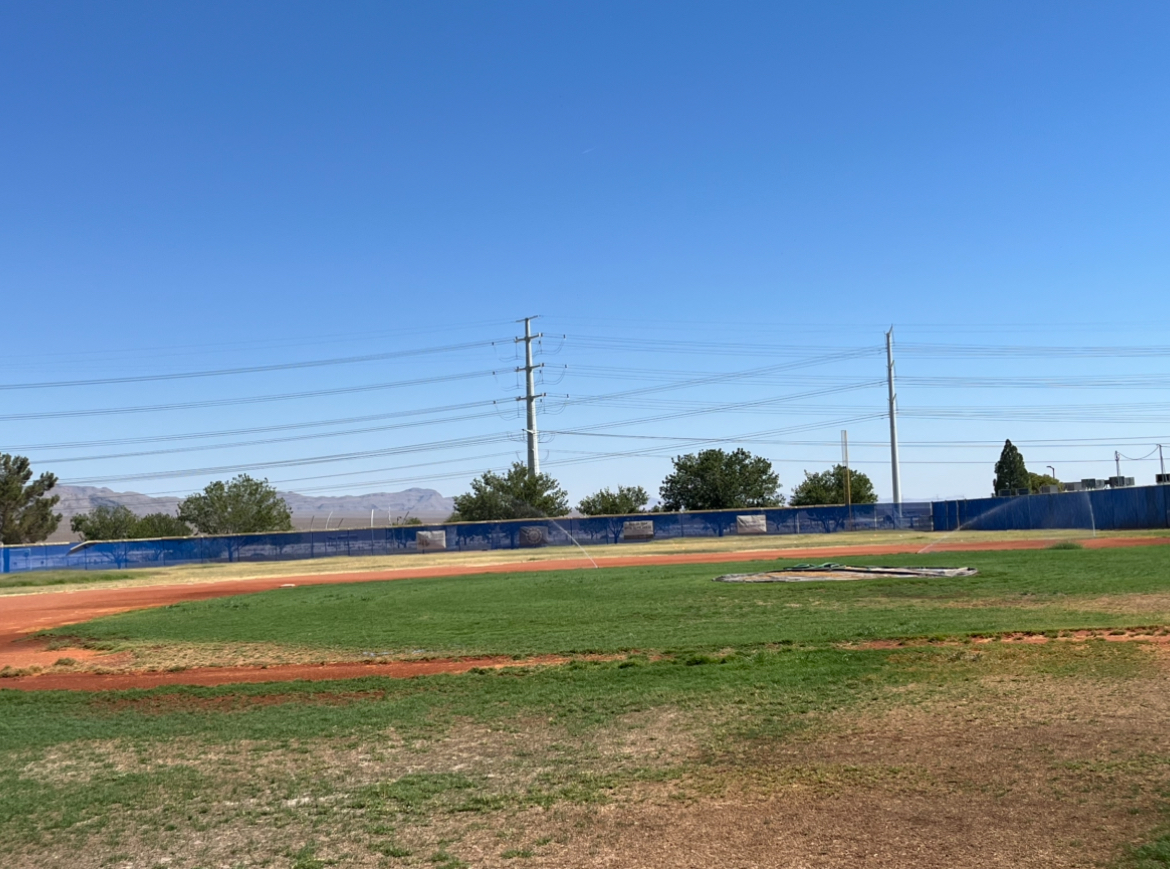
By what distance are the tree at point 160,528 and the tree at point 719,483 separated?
47.5m

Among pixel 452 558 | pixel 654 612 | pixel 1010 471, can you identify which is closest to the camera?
pixel 654 612

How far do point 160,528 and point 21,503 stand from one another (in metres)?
12.2

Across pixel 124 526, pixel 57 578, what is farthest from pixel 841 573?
pixel 124 526

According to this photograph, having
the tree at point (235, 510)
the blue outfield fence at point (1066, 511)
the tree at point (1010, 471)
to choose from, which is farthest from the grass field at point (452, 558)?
the tree at point (1010, 471)

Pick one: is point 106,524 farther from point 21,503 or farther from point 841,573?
point 841,573

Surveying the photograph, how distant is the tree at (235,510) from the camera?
104 m

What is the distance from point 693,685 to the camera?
1288 cm

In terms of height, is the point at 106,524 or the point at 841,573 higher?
the point at 106,524

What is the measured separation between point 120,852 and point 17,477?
101781 millimetres

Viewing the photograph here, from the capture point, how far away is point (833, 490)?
4097 inches

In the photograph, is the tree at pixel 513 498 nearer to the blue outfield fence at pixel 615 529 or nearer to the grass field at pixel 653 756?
the blue outfield fence at pixel 615 529

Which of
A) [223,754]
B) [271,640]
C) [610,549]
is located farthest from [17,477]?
[223,754]

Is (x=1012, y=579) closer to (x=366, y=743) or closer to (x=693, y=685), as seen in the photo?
Result: (x=693, y=685)

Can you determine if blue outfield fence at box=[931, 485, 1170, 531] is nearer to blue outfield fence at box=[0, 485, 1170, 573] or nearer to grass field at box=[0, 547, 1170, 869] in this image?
blue outfield fence at box=[0, 485, 1170, 573]
